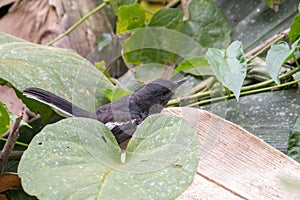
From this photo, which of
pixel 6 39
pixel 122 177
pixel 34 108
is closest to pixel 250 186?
pixel 122 177

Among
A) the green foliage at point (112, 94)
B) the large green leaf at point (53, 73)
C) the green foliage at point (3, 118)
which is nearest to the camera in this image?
the green foliage at point (3, 118)

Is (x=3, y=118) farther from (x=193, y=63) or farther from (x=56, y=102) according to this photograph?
(x=193, y=63)

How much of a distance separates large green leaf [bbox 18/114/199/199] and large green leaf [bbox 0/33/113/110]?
244 millimetres

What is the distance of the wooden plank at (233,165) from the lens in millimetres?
946

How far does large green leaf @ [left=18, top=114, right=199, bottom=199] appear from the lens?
0.75 meters

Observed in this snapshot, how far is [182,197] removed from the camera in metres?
0.93

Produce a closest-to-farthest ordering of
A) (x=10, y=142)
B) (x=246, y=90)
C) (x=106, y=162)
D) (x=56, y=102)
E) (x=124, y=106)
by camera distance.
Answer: (x=106, y=162)
(x=10, y=142)
(x=56, y=102)
(x=124, y=106)
(x=246, y=90)

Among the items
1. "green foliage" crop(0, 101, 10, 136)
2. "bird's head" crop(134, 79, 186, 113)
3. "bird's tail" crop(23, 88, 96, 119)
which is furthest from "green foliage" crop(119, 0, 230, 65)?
"green foliage" crop(0, 101, 10, 136)

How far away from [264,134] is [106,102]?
0.37 meters

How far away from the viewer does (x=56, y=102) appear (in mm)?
1132

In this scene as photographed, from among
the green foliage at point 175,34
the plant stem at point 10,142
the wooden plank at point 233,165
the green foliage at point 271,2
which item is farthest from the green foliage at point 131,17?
the plant stem at point 10,142

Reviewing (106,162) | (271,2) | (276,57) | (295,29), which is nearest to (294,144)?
(276,57)

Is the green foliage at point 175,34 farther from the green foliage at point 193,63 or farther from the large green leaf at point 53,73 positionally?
the large green leaf at point 53,73

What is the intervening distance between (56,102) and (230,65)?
1.23ft
